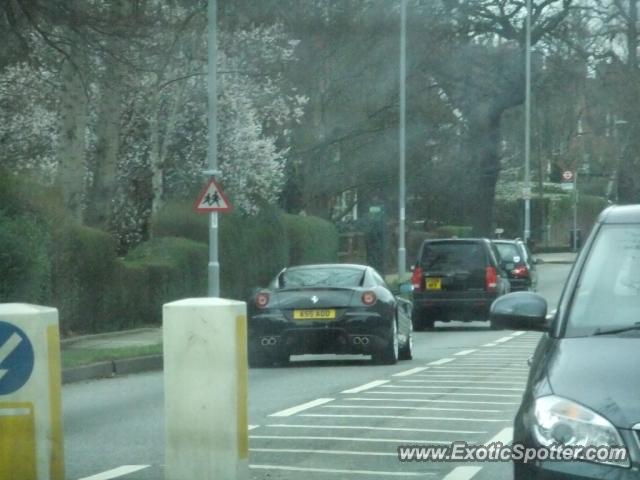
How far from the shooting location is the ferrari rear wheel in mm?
19234

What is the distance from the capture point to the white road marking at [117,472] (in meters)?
9.36

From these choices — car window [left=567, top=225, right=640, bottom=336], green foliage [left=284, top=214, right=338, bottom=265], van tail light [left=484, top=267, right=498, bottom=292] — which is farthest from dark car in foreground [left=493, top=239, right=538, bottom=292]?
car window [left=567, top=225, right=640, bottom=336]

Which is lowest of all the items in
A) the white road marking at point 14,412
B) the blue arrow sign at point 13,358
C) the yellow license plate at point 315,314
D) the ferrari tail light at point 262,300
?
the yellow license plate at point 315,314

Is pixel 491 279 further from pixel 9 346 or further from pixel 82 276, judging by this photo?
pixel 9 346

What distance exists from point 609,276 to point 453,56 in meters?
41.5

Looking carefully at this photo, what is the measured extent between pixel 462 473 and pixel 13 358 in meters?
2.98

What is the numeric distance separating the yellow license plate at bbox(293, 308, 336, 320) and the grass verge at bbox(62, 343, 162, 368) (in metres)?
2.25

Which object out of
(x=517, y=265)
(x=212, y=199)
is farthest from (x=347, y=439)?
(x=517, y=265)

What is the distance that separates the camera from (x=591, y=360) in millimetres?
6086

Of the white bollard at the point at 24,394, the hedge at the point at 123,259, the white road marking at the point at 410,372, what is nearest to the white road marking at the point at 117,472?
the white bollard at the point at 24,394

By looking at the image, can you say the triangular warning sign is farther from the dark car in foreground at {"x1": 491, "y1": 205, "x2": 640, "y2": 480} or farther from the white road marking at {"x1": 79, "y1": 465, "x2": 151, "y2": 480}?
the dark car in foreground at {"x1": 491, "y1": 205, "x2": 640, "y2": 480}

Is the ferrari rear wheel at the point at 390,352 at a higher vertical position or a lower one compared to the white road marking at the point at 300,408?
lower

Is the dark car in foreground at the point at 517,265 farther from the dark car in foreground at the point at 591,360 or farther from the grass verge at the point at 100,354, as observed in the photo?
the dark car in foreground at the point at 591,360

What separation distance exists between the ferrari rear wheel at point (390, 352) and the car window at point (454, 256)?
962 cm
